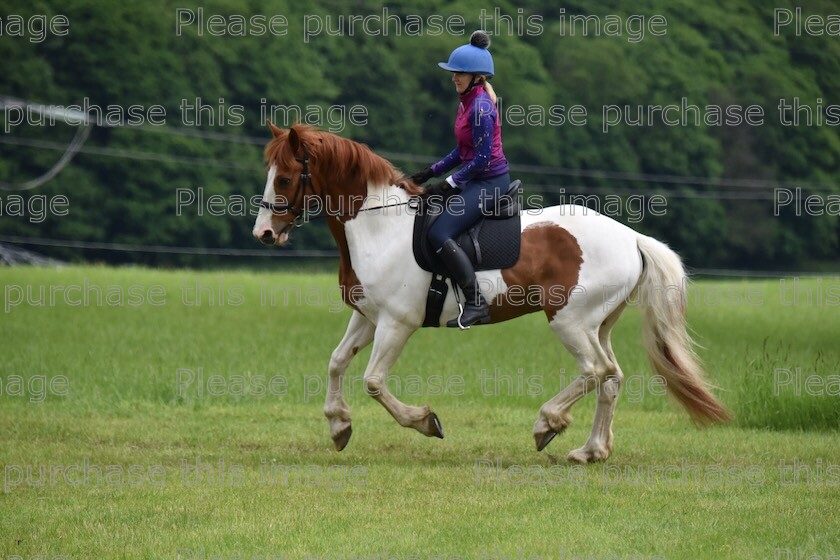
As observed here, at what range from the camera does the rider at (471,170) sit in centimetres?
914

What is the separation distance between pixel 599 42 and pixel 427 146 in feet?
31.8

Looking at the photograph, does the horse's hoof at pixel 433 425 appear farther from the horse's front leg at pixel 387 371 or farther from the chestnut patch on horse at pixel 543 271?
the chestnut patch on horse at pixel 543 271

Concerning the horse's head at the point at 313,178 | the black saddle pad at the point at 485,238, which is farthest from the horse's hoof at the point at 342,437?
the horse's head at the point at 313,178

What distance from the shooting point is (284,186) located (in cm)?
912

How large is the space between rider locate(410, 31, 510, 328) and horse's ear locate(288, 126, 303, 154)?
1.07 m

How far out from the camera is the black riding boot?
914 centimetres

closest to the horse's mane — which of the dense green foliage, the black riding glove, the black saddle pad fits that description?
the black riding glove

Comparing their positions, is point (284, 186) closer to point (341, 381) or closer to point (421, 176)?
point (421, 176)

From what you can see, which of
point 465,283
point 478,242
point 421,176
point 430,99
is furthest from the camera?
point 430,99

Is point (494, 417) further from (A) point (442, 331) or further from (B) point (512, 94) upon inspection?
(B) point (512, 94)

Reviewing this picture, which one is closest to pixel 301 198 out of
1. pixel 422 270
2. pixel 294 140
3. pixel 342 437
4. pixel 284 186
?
pixel 284 186

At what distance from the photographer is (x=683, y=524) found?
7.20 metres

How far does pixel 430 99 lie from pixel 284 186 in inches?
1679

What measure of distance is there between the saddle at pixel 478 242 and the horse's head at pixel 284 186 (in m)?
0.92
